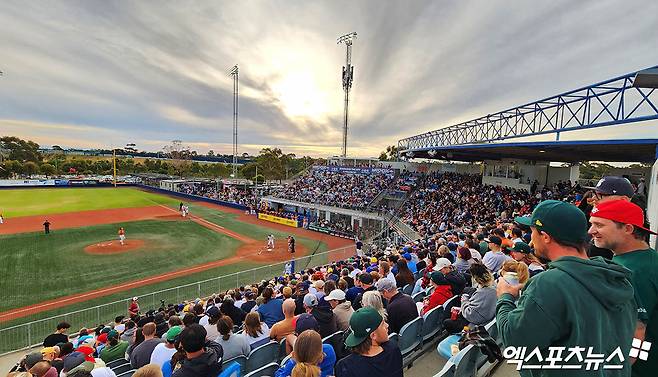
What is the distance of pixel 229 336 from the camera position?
468 centimetres

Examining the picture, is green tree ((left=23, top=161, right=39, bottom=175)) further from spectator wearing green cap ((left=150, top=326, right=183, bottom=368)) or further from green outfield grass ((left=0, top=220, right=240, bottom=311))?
spectator wearing green cap ((left=150, top=326, right=183, bottom=368))

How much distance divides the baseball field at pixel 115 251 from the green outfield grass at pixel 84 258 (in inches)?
1.9

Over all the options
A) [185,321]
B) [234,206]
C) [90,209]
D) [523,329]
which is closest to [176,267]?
[185,321]

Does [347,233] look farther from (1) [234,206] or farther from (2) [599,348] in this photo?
(2) [599,348]

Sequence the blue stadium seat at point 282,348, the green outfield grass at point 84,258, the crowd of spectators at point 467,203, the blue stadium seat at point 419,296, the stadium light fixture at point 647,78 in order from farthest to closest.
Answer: the crowd of spectators at point 467,203 < the green outfield grass at point 84,258 < the stadium light fixture at point 647,78 < the blue stadium seat at point 419,296 < the blue stadium seat at point 282,348

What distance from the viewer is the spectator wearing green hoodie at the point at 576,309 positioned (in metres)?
1.53

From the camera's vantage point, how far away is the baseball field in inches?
595

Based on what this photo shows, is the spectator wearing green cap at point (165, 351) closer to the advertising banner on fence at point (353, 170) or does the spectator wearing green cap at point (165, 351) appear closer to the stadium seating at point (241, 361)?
the stadium seating at point (241, 361)

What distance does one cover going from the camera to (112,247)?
23.0 metres

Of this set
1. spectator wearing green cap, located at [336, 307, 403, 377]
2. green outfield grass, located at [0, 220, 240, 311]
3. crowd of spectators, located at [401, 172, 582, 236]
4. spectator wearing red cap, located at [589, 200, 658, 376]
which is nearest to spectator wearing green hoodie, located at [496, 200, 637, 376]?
spectator wearing red cap, located at [589, 200, 658, 376]

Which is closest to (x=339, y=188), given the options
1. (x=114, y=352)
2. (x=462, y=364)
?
(x=114, y=352)

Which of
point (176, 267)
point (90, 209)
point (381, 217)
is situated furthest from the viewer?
point (90, 209)

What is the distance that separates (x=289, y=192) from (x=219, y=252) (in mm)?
22196

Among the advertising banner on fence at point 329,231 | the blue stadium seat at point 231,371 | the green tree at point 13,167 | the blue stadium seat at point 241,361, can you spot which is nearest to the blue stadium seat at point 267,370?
the blue stadium seat at point 231,371
